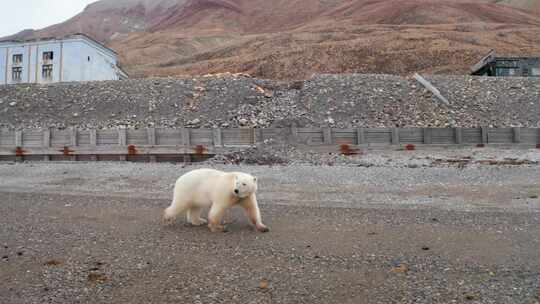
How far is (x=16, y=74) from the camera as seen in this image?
46219mm

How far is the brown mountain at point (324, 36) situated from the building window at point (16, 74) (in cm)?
1478

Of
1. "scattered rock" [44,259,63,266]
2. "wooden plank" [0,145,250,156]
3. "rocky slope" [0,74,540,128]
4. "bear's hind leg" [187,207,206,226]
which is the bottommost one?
"scattered rock" [44,259,63,266]

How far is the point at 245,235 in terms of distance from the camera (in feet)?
22.9

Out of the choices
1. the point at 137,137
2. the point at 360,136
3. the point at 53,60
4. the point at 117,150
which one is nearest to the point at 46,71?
the point at 53,60

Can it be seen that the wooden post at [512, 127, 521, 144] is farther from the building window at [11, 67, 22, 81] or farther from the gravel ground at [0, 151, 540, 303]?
the building window at [11, 67, 22, 81]

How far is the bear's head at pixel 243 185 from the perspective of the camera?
6672 mm

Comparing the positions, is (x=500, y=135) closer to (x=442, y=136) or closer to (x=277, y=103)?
(x=442, y=136)

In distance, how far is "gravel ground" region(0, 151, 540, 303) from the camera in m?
4.78

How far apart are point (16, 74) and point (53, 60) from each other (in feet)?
16.4

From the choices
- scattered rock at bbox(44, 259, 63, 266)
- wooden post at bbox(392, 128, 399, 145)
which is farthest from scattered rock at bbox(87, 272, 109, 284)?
wooden post at bbox(392, 128, 399, 145)

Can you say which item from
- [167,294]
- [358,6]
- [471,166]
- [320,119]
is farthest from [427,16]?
[167,294]

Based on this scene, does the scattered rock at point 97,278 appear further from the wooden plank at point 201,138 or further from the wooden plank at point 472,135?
Result: the wooden plank at point 472,135

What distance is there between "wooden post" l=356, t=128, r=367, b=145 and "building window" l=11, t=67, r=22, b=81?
40.2 metres

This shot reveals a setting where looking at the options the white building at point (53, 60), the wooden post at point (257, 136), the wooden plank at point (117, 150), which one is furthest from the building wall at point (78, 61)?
the wooden post at point (257, 136)
